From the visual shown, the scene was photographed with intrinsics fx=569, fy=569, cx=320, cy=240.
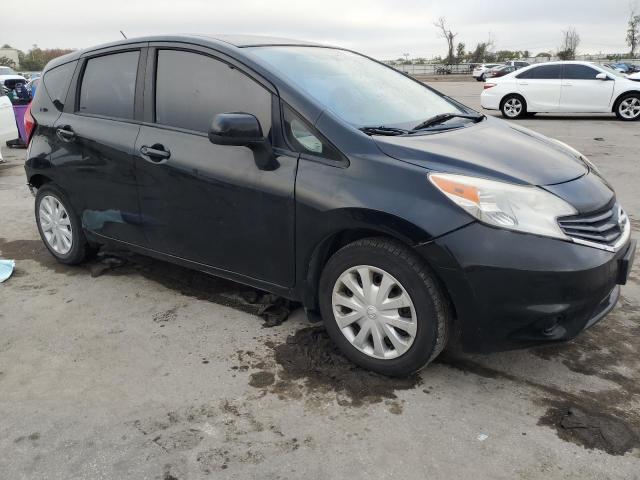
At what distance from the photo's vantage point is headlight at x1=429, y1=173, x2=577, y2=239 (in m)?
2.53

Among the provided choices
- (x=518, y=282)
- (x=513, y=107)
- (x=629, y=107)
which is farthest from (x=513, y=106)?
(x=518, y=282)

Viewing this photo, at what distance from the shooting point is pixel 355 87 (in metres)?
3.44

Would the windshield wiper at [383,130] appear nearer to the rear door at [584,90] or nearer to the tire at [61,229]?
the tire at [61,229]

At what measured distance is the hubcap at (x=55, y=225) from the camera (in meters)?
4.54

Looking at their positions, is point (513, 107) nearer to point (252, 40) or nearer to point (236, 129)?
point (252, 40)

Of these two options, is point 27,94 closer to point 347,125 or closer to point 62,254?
point 62,254

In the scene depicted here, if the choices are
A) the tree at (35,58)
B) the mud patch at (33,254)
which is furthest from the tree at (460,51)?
the mud patch at (33,254)

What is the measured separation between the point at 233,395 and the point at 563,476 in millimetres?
1511

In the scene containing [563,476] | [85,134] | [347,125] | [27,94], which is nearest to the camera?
[563,476]

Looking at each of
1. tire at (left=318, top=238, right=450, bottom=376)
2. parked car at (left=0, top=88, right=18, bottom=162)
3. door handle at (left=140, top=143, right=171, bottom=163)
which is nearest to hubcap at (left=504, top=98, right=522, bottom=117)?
parked car at (left=0, top=88, right=18, bottom=162)

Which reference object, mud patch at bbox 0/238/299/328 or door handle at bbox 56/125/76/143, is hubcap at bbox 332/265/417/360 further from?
door handle at bbox 56/125/76/143

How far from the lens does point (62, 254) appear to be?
4.65 metres

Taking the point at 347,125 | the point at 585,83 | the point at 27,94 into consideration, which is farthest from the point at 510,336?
the point at 27,94

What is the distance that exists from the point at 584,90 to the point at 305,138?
13.3 metres
